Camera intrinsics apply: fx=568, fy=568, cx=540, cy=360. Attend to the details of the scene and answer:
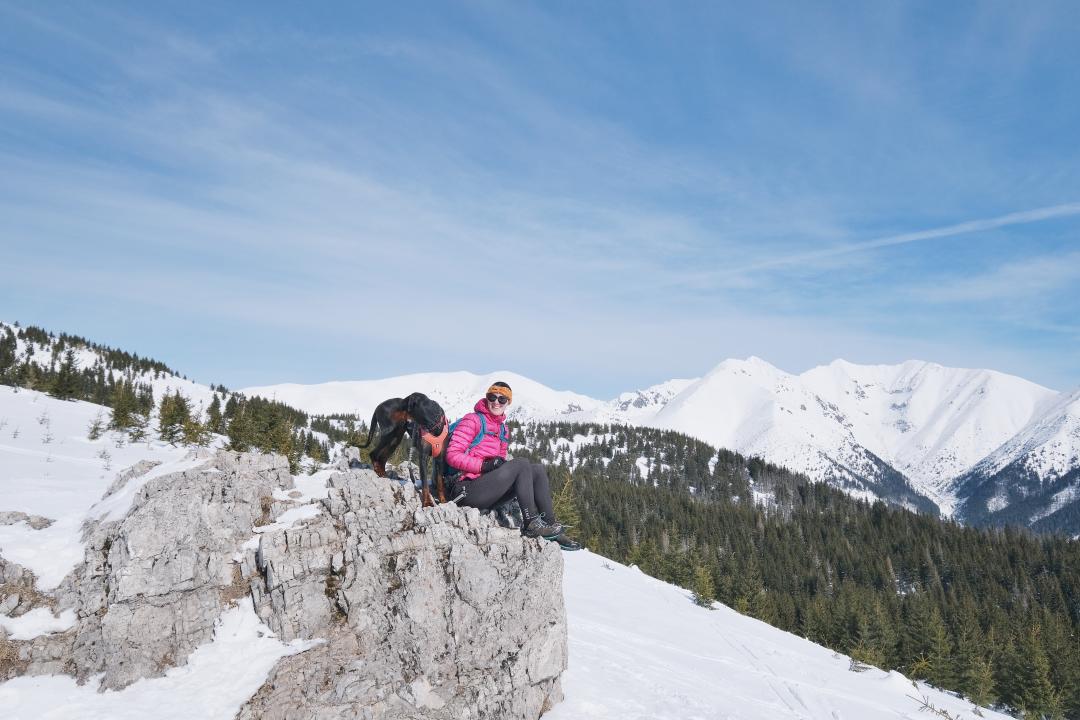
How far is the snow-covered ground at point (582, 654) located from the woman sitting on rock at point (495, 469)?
4.01 metres

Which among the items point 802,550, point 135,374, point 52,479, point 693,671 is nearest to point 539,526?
point 693,671

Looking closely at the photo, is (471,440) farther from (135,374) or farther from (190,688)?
(135,374)

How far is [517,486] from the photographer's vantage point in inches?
473

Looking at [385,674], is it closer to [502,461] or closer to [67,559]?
[502,461]

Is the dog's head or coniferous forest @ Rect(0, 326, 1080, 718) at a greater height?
the dog's head

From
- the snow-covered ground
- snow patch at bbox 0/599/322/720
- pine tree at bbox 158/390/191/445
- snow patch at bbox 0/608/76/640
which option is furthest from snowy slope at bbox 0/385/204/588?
pine tree at bbox 158/390/191/445

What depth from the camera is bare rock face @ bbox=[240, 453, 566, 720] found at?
10.8m

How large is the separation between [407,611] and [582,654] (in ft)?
25.6

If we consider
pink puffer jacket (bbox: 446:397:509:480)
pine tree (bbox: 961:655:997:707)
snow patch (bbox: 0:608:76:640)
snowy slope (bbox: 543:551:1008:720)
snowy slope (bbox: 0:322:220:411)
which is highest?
snowy slope (bbox: 0:322:220:411)

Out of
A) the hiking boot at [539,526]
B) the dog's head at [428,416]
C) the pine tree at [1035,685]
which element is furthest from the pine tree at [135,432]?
the pine tree at [1035,685]

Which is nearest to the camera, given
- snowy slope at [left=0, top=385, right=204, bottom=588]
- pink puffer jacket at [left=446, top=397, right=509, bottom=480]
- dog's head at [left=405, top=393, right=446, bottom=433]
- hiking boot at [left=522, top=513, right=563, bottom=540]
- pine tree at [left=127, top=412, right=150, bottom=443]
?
snowy slope at [left=0, top=385, right=204, bottom=588]

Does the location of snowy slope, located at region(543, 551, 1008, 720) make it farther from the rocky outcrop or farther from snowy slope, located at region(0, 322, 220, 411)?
snowy slope, located at region(0, 322, 220, 411)

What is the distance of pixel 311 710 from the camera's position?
10039 mm

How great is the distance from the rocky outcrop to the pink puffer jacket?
5.47 ft
